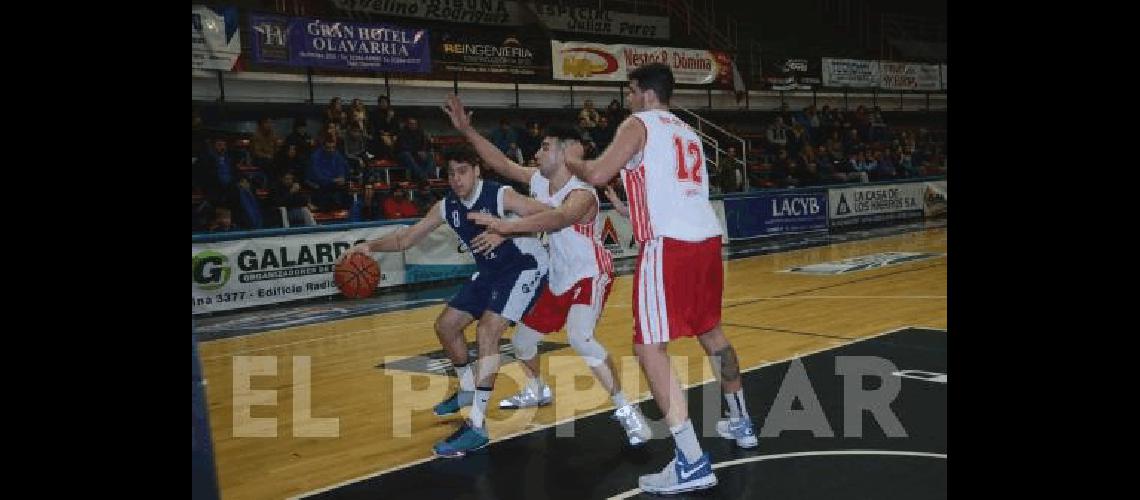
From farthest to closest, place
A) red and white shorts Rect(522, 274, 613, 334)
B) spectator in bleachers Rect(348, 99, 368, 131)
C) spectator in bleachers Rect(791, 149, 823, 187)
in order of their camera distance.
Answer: spectator in bleachers Rect(791, 149, 823, 187), spectator in bleachers Rect(348, 99, 368, 131), red and white shorts Rect(522, 274, 613, 334)

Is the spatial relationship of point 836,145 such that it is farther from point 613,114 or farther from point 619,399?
point 619,399

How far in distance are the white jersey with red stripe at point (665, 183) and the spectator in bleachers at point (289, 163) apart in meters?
10.3

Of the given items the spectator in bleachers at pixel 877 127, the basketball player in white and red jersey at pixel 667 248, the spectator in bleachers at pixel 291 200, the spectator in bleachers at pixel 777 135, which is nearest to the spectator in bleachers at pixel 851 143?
the spectator in bleachers at pixel 877 127

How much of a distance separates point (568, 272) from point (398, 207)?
875 cm

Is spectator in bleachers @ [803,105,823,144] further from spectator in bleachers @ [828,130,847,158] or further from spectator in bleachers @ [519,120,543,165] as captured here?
spectator in bleachers @ [519,120,543,165]

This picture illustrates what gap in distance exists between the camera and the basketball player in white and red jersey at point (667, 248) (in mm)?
4758

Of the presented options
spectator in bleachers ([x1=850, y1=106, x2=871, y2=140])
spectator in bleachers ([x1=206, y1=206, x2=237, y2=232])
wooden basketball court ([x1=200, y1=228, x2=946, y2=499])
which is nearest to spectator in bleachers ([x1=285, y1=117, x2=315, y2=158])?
spectator in bleachers ([x1=206, y1=206, x2=237, y2=232])

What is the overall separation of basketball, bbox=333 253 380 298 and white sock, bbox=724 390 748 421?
7.40 meters

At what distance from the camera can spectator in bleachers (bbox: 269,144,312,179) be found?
14.2m

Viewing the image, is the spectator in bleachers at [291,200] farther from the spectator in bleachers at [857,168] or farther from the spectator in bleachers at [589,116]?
the spectator in bleachers at [857,168]
